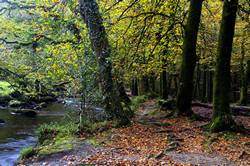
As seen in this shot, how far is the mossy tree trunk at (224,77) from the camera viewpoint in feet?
43.3

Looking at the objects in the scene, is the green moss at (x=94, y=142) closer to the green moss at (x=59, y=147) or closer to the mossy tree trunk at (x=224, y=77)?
the green moss at (x=59, y=147)

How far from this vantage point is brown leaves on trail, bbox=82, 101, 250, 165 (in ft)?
32.4

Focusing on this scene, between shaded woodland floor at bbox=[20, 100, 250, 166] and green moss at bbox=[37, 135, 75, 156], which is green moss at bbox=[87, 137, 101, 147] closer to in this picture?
shaded woodland floor at bbox=[20, 100, 250, 166]

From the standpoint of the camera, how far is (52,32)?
18.4 meters

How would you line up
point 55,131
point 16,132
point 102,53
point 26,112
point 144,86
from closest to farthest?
point 102,53
point 55,131
point 16,132
point 26,112
point 144,86

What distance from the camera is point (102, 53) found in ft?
45.5

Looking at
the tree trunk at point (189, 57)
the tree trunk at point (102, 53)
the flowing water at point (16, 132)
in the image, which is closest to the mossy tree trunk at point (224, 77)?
the tree trunk at point (189, 57)

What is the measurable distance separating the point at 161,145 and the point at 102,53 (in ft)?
14.9

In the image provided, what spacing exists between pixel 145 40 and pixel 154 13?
1.63 metres

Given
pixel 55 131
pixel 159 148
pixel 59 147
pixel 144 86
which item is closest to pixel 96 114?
pixel 55 131

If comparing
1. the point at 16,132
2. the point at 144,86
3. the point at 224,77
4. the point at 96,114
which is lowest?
the point at 16,132

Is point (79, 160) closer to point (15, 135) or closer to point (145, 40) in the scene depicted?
point (145, 40)

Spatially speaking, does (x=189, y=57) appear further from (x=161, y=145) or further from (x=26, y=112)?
(x=26, y=112)

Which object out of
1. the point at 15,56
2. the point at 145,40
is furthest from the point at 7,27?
the point at 145,40
